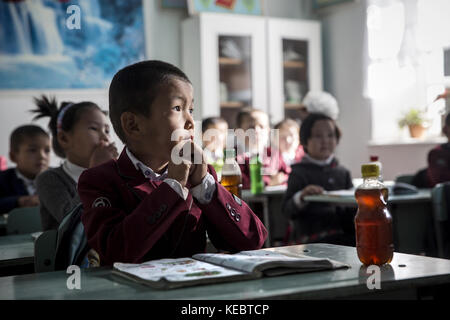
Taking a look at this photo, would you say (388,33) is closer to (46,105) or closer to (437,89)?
(437,89)

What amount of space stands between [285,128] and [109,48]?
1735 mm

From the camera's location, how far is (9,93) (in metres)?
5.43

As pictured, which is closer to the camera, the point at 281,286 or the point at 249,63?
the point at 281,286

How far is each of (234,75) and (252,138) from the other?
1.47 metres

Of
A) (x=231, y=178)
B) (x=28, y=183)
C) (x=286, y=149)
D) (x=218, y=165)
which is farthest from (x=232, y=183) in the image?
(x=286, y=149)

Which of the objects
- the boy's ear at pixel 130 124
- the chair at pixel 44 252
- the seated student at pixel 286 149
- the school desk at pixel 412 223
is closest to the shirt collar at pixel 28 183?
the school desk at pixel 412 223

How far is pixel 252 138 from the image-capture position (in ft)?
16.6

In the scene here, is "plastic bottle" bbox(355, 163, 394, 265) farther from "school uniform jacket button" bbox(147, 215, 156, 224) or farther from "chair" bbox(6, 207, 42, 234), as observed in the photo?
"chair" bbox(6, 207, 42, 234)

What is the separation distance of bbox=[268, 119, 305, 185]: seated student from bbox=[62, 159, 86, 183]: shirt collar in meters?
2.66

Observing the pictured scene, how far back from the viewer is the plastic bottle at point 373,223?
1168 mm

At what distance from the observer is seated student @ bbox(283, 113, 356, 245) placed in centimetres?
338

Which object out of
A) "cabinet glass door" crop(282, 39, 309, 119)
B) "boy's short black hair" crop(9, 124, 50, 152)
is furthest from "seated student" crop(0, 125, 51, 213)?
"cabinet glass door" crop(282, 39, 309, 119)

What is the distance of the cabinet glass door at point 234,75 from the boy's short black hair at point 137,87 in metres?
4.66

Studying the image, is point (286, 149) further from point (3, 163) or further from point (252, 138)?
point (3, 163)
